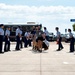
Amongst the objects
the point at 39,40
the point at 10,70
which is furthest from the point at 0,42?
the point at 10,70

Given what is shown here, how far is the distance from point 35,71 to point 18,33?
14.2 meters

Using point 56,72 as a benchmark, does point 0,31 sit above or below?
above

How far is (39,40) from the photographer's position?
25125 mm

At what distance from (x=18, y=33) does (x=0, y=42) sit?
3761 mm

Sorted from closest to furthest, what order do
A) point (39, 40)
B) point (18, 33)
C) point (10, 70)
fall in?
point (10, 70) < point (39, 40) < point (18, 33)

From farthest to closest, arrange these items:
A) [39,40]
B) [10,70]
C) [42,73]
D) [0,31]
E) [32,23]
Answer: [32,23], [39,40], [0,31], [10,70], [42,73]

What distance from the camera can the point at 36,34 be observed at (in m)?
25.7

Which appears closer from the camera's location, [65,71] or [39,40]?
[65,71]

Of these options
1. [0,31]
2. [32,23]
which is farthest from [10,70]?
[32,23]

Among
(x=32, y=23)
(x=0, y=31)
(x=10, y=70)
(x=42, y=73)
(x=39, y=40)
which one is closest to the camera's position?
(x=42, y=73)

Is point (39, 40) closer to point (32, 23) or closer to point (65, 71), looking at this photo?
point (65, 71)

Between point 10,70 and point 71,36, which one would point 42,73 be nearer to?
point 10,70

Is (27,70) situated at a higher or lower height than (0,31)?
lower

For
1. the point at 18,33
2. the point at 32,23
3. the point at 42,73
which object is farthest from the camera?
the point at 32,23
